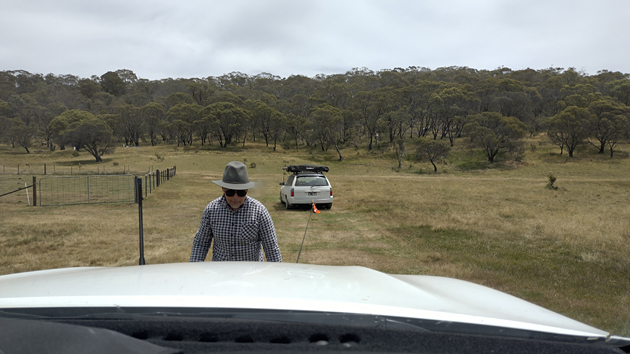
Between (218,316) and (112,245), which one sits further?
(112,245)

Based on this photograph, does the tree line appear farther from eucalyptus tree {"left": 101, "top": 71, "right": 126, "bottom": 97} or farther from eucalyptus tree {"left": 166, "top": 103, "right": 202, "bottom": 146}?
eucalyptus tree {"left": 101, "top": 71, "right": 126, "bottom": 97}

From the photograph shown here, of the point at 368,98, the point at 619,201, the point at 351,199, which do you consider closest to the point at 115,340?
the point at 351,199

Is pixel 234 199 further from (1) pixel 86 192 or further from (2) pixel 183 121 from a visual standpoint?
(2) pixel 183 121

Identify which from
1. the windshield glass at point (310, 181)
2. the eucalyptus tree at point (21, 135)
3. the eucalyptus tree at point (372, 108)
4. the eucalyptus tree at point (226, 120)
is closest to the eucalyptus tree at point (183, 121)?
the eucalyptus tree at point (226, 120)

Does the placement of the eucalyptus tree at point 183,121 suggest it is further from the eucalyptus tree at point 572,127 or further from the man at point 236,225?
the man at point 236,225

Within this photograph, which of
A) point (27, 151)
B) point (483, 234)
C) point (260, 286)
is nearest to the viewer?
point (260, 286)

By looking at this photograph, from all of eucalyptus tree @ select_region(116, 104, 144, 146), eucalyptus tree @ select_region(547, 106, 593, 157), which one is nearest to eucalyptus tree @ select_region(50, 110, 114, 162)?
eucalyptus tree @ select_region(116, 104, 144, 146)

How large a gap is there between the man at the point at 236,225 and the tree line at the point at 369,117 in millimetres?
48216

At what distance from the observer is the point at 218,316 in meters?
1.41

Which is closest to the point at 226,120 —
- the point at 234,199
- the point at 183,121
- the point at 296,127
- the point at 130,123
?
the point at 183,121

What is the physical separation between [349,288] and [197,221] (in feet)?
42.1

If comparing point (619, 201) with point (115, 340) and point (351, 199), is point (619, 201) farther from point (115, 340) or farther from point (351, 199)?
point (115, 340)

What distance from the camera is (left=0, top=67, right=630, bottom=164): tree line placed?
52.4 meters

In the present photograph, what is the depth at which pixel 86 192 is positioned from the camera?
2222 centimetres
